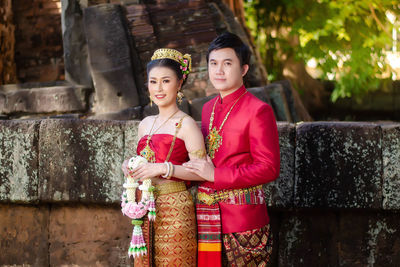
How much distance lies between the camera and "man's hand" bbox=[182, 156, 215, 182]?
1.91 m

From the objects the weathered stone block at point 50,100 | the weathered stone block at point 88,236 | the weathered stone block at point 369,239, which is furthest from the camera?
the weathered stone block at point 50,100

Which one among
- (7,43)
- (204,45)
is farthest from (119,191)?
(7,43)

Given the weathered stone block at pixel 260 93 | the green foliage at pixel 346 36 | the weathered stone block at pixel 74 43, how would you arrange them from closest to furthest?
the weathered stone block at pixel 260 93 < the weathered stone block at pixel 74 43 < the green foliage at pixel 346 36

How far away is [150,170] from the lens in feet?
6.24

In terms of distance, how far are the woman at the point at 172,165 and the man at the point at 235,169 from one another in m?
0.06

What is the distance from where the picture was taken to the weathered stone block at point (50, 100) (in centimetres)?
468

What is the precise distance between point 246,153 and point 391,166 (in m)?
0.94

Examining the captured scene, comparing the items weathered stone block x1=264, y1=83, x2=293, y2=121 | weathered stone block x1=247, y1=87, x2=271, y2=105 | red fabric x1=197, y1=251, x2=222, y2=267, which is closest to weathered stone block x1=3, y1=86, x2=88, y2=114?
weathered stone block x1=247, y1=87, x2=271, y2=105

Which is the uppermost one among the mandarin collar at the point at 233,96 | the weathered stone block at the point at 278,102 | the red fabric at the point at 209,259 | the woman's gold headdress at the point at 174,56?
the weathered stone block at the point at 278,102

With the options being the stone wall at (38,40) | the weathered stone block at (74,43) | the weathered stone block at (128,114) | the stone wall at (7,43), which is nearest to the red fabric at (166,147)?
the weathered stone block at (128,114)

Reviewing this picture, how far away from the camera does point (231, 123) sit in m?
1.97

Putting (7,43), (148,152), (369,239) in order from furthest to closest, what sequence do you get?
(7,43) < (369,239) < (148,152)

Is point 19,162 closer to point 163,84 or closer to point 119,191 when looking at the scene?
point 119,191

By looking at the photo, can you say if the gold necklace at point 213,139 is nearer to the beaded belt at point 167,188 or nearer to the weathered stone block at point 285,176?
the beaded belt at point 167,188
